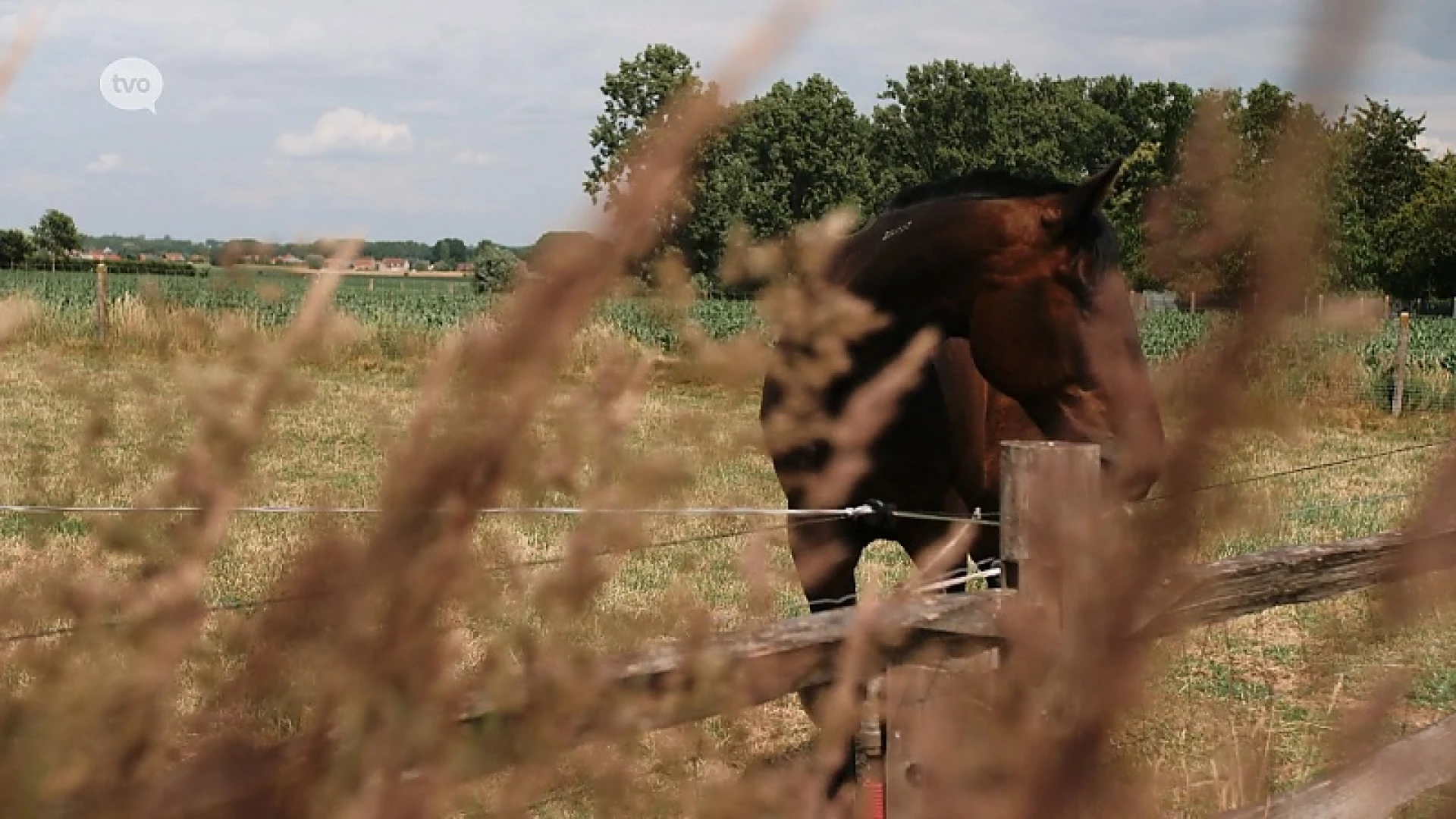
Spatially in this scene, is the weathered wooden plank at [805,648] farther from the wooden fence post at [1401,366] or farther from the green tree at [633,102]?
the wooden fence post at [1401,366]

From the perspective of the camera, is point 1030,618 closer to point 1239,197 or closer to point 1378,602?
point 1378,602

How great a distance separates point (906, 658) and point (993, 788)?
1499 millimetres

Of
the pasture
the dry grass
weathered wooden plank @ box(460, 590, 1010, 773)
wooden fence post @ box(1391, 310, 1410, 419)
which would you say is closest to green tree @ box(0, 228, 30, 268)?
the pasture

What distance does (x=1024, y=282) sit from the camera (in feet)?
10.4

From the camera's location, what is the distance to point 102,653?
0.79 metres

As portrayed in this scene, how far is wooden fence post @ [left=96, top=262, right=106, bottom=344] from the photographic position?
15.4 metres

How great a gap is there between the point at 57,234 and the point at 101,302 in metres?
16.7

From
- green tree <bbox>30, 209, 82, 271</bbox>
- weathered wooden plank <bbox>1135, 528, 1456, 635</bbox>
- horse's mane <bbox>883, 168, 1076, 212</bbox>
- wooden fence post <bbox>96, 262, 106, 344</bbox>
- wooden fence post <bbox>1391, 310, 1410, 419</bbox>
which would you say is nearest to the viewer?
green tree <bbox>30, 209, 82, 271</bbox>

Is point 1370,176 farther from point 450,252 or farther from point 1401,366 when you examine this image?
point 1401,366

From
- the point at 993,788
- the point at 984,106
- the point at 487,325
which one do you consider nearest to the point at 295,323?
the point at 487,325

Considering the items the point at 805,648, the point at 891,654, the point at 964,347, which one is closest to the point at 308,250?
the point at 805,648

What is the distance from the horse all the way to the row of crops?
0.29m

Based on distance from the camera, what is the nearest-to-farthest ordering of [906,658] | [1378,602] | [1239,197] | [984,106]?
[1239,197]
[1378,602]
[906,658]
[984,106]

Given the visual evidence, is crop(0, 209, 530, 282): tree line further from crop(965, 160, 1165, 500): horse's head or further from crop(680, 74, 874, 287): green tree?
crop(680, 74, 874, 287): green tree
